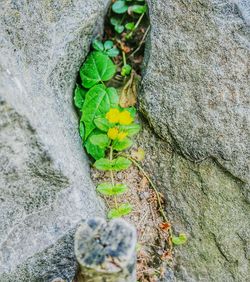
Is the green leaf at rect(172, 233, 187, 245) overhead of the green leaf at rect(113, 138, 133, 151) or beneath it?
beneath

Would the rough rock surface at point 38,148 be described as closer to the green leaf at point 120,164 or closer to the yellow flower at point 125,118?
the green leaf at point 120,164

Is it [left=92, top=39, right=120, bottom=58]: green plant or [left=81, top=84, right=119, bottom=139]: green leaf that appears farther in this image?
[left=92, top=39, right=120, bottom=58]: green plant

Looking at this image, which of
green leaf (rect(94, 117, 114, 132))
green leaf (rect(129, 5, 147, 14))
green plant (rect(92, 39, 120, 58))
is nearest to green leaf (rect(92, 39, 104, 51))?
green plant (rect(92, 39, 120, 58))

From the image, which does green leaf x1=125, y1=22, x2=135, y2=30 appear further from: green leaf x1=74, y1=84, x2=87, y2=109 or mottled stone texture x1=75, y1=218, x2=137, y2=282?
mottled stone texture x1=75, y1=218, x2=137, y2=282

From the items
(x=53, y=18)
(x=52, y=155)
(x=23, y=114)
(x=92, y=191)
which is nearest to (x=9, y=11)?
(x=53, y=18)

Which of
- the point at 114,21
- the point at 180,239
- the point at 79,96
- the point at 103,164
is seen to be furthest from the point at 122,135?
the point at 114,21

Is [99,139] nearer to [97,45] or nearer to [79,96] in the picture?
[79,96]
